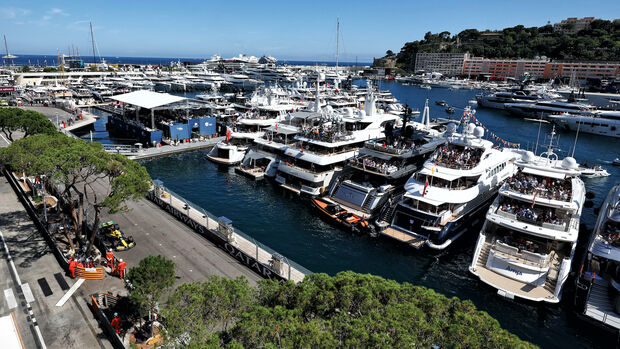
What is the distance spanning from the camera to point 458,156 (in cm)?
3425

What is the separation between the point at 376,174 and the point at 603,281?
19.1 meters

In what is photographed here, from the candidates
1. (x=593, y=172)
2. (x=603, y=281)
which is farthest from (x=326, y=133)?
(x=593, y=172)

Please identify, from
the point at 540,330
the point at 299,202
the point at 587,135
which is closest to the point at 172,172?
the point at 299,202

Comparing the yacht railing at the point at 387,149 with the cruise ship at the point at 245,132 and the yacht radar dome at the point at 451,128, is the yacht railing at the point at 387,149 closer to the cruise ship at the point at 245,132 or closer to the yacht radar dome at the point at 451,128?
the yacht radar dome at the point at 451,128

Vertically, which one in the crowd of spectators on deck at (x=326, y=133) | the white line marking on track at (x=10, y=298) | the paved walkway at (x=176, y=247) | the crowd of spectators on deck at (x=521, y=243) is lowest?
the white line marking on track at (x=10, y=298)

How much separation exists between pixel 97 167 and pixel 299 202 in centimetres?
2128

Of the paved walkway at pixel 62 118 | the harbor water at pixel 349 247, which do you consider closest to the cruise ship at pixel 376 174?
the harbor water at pixel 349 247

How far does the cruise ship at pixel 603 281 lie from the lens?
846 inches

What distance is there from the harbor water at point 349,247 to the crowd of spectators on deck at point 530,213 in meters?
4.45

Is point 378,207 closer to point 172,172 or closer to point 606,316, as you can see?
point 606,316

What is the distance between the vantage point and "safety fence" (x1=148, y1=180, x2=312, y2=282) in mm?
22047

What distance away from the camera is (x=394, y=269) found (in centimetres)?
2709

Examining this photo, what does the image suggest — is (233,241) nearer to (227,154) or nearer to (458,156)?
(458,156)

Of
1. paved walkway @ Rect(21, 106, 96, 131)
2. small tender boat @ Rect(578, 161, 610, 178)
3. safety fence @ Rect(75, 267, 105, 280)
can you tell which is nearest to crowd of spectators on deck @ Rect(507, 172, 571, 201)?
small tender boat @ Rect(578, 161, 610, 178)
